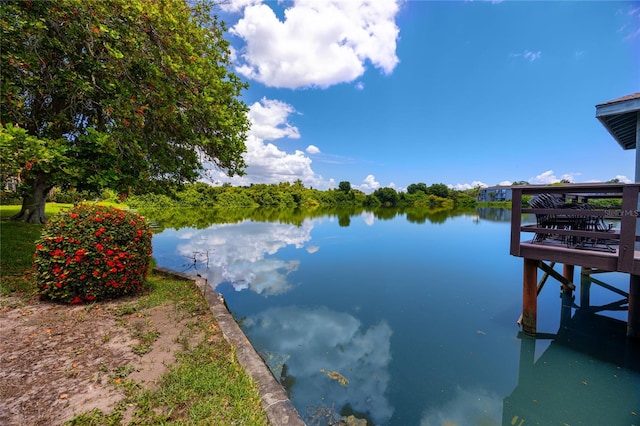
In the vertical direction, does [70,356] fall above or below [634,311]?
above

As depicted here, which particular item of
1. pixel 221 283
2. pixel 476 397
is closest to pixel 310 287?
pixel 221 283

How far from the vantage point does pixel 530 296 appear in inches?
202

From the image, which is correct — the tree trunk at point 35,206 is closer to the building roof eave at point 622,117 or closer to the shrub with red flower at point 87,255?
the shrub with red flower at point 87,255

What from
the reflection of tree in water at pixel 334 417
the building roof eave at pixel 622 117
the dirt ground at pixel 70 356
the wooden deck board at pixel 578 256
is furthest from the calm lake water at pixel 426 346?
the building roof eave at pixel 622 117

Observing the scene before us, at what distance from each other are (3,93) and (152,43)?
275cm

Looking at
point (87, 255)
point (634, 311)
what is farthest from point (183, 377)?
point (634, 311)

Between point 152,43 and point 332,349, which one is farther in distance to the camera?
point 152,43

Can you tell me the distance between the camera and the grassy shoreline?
2.22 m

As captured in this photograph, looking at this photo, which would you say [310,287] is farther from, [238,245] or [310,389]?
[238,245]

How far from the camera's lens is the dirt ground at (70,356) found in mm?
2307

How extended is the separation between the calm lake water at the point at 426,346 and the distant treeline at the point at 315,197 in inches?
1641

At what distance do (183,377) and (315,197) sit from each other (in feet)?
213

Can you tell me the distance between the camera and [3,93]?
15.8 ft

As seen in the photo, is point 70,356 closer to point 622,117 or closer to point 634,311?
point 634,311
